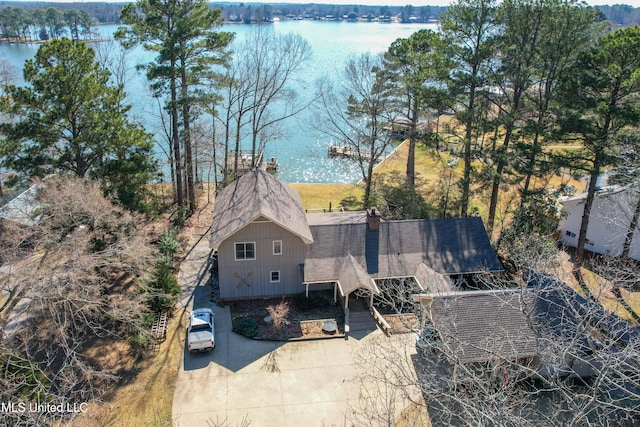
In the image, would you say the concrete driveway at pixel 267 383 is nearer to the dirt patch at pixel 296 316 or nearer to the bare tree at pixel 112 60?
the dirt patch at pixel 296 316

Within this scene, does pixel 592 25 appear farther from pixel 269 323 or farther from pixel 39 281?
pixel 39 281

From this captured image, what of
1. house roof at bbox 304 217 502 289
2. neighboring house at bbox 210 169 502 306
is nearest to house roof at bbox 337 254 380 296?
neighboring house at bbox 210 169 502 306

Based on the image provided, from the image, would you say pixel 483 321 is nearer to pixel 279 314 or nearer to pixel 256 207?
pixel 279 314

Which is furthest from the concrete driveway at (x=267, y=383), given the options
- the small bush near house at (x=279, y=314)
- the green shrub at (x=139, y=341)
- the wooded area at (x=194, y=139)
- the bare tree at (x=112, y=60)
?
the bare tree at (x=112, y=60)

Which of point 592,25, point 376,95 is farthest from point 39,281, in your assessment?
point 592,25

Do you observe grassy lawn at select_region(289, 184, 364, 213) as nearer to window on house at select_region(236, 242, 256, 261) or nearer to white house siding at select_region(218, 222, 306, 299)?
white house siding at select_region(218, 222, 306, 299)

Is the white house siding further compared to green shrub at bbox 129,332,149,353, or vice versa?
the white house siding

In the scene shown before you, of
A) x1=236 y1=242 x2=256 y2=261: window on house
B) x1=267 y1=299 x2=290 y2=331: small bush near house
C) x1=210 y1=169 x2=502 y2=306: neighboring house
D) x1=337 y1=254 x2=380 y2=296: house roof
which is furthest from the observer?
x1=236 y1=242 x2=256 y2=261: window on house
